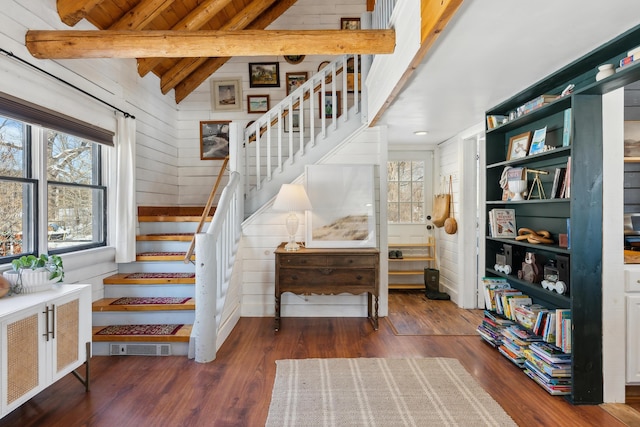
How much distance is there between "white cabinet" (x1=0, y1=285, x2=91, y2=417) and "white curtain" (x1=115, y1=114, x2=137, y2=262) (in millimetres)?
1105

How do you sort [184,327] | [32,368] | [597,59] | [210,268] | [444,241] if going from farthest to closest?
[444,241]
[184,327]
[210,268]
[597,59]
[32,368]

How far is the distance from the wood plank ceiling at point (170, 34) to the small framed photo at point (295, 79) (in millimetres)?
775

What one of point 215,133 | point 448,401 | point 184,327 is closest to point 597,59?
point 448,401

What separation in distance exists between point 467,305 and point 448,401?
2288 millimetres

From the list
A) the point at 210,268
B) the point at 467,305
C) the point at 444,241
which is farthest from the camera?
the point at 444,241

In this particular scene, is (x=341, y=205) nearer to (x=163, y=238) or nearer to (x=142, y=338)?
(x=163, y=238)

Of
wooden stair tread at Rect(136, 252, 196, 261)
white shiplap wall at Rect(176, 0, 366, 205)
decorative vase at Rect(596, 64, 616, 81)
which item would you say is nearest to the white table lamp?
wooden stair tread at Rect(136, 252, 196, 261)

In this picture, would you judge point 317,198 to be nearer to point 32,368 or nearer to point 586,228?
point 586,228

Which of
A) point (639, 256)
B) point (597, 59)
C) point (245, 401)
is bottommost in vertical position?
point (245, 401)

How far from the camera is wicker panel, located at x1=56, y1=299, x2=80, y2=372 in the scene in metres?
2.11

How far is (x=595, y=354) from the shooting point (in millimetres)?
2166

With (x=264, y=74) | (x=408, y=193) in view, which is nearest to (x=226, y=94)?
(x=264, y=74)

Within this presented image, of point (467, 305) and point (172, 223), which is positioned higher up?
point (172, 223)

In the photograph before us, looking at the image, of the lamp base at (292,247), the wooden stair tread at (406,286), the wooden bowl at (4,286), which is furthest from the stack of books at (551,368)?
the wooden bowl at (4,286)
